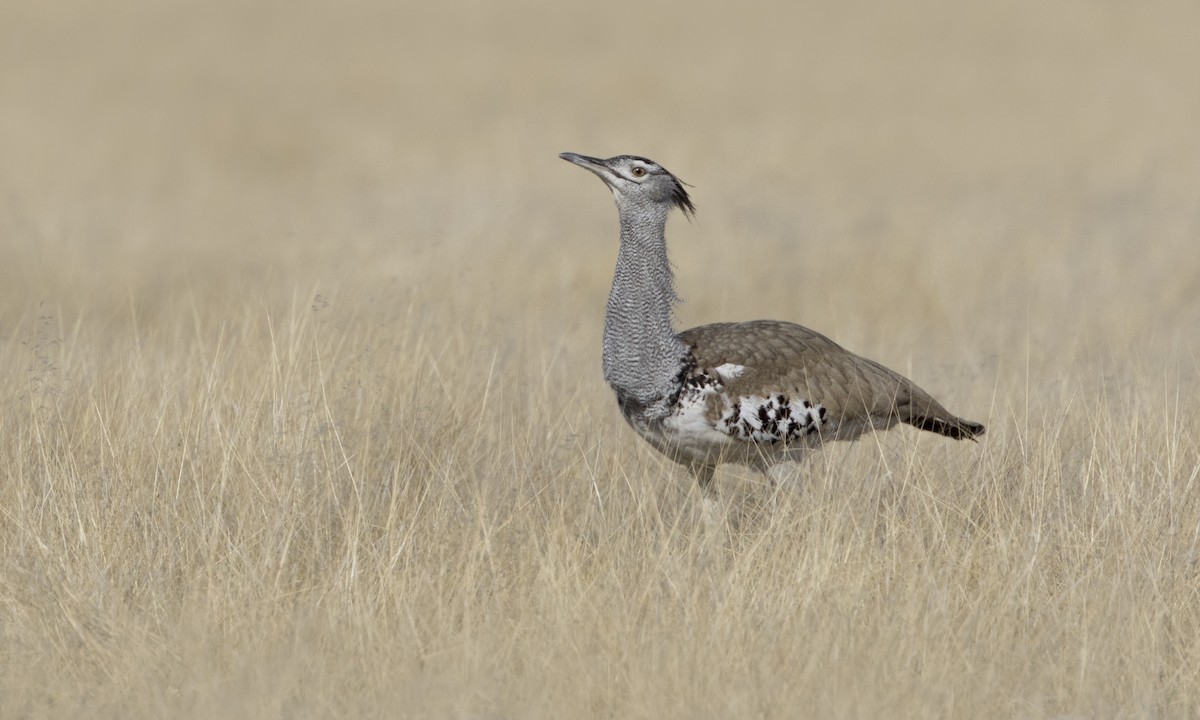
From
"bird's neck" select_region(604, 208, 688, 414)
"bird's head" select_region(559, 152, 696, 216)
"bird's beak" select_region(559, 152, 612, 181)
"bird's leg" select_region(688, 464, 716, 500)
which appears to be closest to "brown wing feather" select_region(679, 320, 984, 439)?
"bird's neck" select_region(604, 208, 688, 414)

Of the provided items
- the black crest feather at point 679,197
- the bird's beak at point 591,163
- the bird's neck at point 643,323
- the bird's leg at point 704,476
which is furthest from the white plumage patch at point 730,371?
the bird's beak at point 591,163

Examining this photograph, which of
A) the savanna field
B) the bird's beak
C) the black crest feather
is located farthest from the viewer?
the black crest feather

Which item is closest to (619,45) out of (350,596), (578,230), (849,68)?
(849,68)

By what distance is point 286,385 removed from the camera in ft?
16.7

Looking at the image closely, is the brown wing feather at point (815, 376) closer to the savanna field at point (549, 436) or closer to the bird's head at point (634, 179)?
the savanna field at point (549, 436)

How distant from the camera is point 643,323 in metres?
4.89

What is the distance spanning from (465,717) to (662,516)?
1761 mm

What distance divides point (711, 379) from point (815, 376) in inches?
14.6

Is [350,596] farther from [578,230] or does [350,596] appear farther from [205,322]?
[578,230]

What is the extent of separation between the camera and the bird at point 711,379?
15.8 feet

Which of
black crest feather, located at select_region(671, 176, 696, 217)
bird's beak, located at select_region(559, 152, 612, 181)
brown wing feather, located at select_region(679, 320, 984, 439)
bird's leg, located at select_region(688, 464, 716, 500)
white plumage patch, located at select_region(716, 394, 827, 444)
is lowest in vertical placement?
bird's leg, located at select_region(688, 464, 716, 500)

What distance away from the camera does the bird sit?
Result: 4.82 m

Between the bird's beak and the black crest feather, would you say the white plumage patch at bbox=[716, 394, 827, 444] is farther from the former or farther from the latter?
the bird's beak

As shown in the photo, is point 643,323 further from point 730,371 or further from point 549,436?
point 549,436
